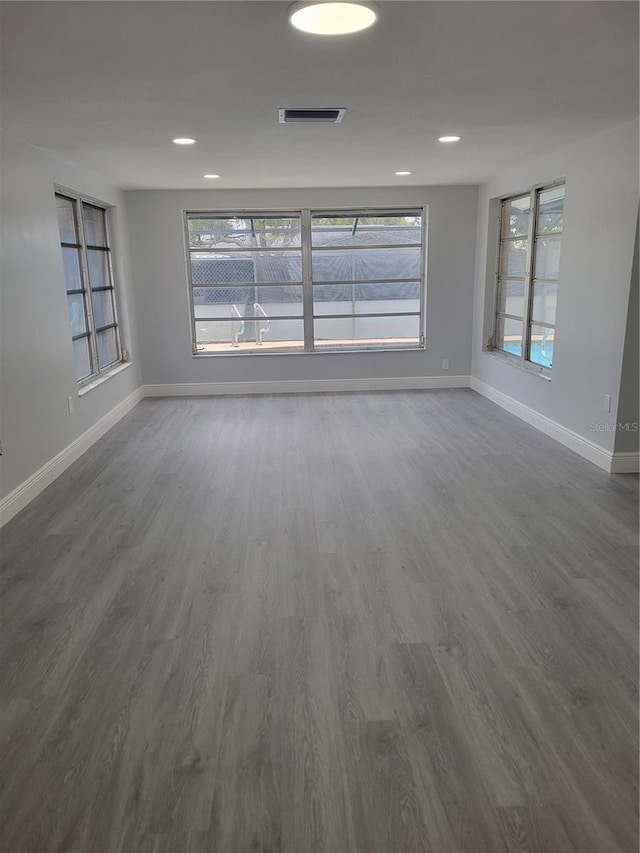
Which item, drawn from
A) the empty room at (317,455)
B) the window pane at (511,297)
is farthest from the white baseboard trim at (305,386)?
the window pane at (511,297)

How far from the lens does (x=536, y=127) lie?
404cm

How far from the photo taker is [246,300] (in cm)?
746

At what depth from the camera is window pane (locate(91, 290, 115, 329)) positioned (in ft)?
19.8

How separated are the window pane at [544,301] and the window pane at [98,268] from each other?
14.2ft

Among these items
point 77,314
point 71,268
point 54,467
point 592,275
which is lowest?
point 54,467

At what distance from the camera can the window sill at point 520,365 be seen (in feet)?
18.2

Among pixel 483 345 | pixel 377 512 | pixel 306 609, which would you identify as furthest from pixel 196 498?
pixel 483 345

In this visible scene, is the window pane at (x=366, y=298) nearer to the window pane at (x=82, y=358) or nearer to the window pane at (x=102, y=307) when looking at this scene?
the window pane at (x=102, y=307)

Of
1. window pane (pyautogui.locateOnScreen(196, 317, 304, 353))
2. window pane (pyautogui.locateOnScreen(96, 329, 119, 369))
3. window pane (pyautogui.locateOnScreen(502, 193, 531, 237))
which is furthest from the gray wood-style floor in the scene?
window pane (pyautogui.locateOnScreen(196, 317, 304, 353))

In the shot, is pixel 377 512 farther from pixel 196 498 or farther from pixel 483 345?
pixel 483 345

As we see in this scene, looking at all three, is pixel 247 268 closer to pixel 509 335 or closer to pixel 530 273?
pixel 509 335

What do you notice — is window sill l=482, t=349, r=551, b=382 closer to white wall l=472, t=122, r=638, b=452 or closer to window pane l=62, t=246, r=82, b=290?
white wall l=472, t=122, r=638, b=452

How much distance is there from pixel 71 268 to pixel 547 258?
171 inches

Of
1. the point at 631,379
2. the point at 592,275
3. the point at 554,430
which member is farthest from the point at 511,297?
the point at 631,379
